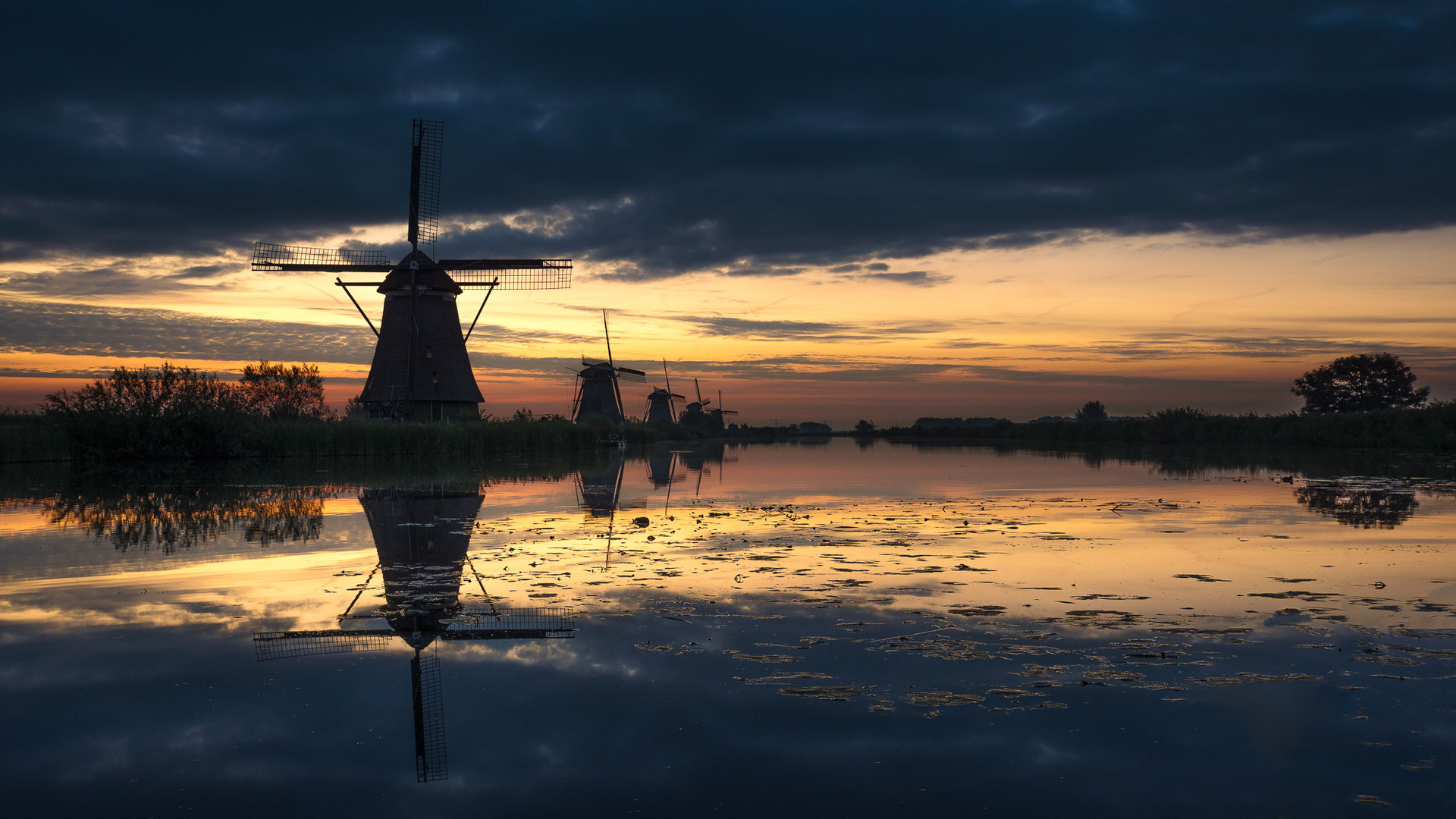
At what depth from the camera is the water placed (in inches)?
150

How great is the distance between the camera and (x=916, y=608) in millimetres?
7117

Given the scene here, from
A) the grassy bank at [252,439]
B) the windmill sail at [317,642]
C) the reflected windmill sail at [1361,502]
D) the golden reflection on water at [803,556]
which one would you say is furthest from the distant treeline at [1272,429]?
the windmill sail at [317,642]

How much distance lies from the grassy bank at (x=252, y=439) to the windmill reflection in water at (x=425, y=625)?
2436cm

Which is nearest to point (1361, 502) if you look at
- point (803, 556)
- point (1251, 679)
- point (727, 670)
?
point (803, 556)

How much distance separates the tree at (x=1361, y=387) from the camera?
224 ft

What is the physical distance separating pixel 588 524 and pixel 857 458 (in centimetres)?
2995

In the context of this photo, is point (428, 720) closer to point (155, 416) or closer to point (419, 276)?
point (155, 416)

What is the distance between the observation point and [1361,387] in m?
69.8

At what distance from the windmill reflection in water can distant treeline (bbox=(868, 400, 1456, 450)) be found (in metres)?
48.1

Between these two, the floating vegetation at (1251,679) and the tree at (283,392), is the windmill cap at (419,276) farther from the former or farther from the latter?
the floating vegetation at (1251,679)

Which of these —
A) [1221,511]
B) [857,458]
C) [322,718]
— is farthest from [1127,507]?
[857,458]

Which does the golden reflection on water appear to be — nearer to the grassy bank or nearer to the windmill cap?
the grassy bank

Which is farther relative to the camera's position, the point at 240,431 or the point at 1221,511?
the point at 240,431

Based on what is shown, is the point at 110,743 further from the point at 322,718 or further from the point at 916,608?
the point at 916,608
